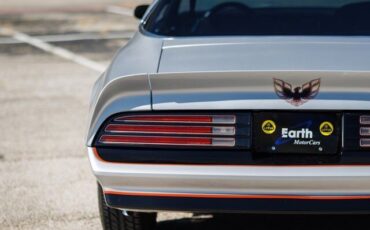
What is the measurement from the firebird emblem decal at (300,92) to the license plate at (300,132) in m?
0.08

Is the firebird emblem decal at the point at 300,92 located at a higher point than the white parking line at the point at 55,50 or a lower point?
higher

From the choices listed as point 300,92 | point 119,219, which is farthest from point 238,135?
point 119,219

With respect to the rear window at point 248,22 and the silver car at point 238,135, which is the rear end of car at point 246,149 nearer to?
the silver car at point 238,135

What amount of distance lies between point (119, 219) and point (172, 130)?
27.2 inches

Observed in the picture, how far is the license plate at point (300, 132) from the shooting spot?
13.3ft

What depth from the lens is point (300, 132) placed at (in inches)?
160

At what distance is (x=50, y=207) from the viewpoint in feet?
19.0

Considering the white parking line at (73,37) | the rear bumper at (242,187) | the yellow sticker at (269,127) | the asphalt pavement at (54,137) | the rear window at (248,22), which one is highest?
the rear window at (248,22)

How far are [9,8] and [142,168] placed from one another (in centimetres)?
1976

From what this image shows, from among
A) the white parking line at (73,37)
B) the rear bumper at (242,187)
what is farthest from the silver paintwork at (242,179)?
the white parking line at (73,37)

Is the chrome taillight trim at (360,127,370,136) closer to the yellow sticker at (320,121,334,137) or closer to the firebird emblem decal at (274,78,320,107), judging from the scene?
the yellow sticker at (320,121,334,137)

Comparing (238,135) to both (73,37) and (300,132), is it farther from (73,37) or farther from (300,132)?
(73,37)

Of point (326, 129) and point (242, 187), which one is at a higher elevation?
point (326, 129)

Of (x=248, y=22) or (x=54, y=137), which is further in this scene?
(x=54, y=137)
